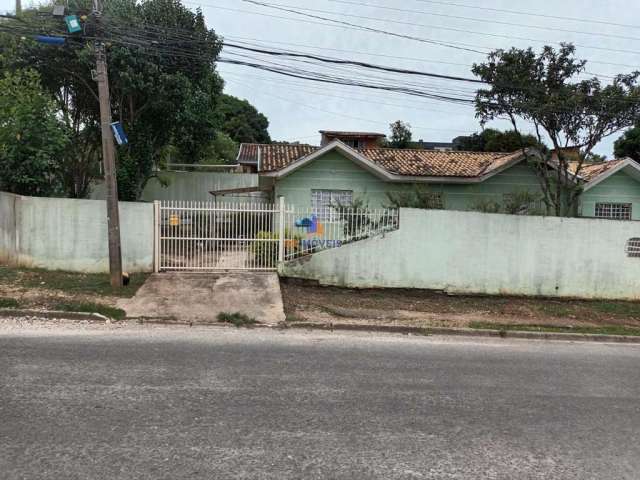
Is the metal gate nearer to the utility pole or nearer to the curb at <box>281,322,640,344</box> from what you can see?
the utility pole

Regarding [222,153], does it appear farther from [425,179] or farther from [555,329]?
[555,329]

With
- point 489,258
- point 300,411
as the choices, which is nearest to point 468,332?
point 489,258

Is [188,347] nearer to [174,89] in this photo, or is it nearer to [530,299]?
[530,299]

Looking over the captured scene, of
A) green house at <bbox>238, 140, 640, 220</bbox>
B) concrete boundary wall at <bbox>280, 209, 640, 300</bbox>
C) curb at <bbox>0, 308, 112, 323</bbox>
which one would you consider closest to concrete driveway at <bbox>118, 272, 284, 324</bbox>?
curb at <bbox>0, 308, 112, 323</bbox>

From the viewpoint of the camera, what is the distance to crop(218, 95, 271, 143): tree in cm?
6053

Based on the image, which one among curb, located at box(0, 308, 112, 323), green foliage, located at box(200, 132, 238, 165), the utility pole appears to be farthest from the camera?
green foliage, located at box(200, 132, 238, 165)

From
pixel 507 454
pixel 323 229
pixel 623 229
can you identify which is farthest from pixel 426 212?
pixel 507 454

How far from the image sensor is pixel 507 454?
3.91m

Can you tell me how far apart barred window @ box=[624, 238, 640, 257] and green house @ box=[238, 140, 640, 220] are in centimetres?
553

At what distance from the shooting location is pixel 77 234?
11.2 metres

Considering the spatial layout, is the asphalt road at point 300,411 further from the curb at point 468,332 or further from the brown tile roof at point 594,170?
the brown tile roof at point 594,170

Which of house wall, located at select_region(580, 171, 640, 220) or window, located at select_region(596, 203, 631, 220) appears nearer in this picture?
house wall, located at select_region(580, 171, 640, 220)

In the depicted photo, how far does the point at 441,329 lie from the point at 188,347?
435 centimetres

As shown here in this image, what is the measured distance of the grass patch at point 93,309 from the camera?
8.53 metres
